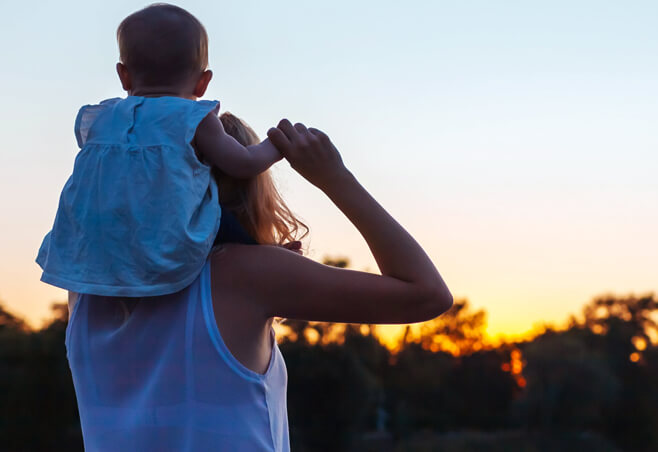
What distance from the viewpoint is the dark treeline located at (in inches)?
1342

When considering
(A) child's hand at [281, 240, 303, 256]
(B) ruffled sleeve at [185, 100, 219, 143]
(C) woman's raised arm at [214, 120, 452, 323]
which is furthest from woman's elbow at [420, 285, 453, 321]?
(B) ruffled sleeve at [185, 100, 219, 143]

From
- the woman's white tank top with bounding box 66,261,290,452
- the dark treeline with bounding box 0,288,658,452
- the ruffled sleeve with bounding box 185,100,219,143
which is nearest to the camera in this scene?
the woman's white tank top with bounding box 66,261,290,452

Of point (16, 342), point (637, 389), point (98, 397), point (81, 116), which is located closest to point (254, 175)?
point (81, 116)

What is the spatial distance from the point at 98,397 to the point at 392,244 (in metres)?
0.65

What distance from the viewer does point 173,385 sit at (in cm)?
140

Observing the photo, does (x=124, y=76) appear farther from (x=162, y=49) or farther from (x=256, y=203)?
(x=256, y=203)

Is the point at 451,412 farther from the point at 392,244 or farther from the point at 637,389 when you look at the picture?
the point at 392,244

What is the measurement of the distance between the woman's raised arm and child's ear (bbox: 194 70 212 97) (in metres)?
0.23

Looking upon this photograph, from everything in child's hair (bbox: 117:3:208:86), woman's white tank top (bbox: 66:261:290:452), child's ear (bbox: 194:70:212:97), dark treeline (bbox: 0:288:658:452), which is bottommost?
dark treeline (bbox: 0:288:658:452)

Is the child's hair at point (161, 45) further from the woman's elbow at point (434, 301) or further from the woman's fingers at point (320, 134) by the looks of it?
the woman's elbow at point (434, 301)

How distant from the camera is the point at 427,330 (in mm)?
55250

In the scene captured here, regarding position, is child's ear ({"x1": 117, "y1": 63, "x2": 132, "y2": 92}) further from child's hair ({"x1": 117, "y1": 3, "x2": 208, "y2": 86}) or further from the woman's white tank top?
the woman's white tank top

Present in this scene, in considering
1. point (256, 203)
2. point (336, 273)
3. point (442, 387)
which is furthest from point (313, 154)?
point (442, 387)

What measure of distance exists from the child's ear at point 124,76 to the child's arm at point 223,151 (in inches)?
10.3
